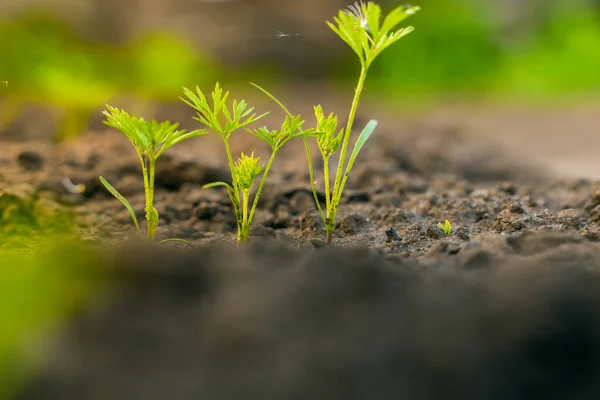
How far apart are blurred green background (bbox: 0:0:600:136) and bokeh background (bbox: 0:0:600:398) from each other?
0.01m

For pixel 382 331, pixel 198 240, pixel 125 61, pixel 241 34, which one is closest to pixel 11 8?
pixel 125 61

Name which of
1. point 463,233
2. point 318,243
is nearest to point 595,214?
point 463,233

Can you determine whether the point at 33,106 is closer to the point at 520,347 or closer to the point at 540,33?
the point at 520,347

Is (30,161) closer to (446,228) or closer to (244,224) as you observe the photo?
(244,224)

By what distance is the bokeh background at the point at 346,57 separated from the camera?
17.1 feet

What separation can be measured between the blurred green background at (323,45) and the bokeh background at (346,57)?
1cm

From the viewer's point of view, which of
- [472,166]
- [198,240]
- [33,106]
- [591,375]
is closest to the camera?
[591,375]

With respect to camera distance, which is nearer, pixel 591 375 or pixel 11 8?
pixel 591 375

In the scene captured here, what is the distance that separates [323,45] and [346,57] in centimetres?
28

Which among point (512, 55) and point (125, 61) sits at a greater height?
point (512, 55)

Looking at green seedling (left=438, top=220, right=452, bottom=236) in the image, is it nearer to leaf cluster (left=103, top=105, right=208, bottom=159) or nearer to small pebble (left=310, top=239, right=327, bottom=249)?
small pebble (left=310, top=239, right=327, bottom=249)

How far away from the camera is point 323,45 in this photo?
22.0ft

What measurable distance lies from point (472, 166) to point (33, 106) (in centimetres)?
242

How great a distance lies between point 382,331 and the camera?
85cm
